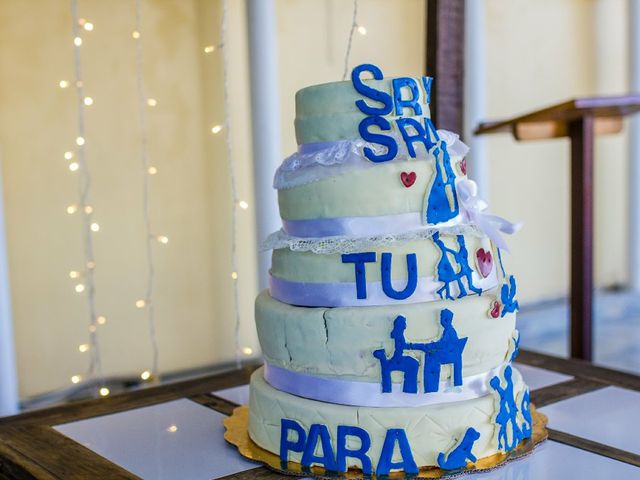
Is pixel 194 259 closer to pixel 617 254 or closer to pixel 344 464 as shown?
pixel 344 464

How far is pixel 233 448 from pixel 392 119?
34.5 inches

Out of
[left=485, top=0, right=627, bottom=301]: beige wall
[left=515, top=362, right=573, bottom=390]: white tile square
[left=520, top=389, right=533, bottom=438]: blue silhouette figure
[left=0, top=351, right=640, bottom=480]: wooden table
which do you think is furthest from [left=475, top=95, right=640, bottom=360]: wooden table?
[left=485, top=0, right=627, bottom=301]: beige wall

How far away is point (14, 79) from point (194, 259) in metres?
1.32

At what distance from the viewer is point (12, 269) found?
4117 mm

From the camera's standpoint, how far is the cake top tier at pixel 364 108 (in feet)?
6.39

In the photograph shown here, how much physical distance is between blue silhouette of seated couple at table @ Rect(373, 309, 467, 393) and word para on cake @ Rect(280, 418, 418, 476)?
4.3 inches

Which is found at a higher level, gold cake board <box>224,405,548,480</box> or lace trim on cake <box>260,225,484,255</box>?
lace trim on cake <box>260,225,484,255</box>

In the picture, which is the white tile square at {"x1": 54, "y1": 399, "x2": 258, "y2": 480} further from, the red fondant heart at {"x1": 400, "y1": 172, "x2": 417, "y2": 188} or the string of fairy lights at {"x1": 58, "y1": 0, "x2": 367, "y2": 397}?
the string of fairy lights at {"x1": 58, "y1": 0, "x2": 367, "y2": 397}

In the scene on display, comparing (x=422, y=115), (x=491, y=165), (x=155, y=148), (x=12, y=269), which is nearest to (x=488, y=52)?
(x=491, y=165)

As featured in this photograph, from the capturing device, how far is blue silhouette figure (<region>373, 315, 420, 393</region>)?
1.87 metres

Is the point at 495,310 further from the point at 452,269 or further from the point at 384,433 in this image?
the point at 384,433

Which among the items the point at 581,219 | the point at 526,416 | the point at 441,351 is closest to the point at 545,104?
the point at 581,219

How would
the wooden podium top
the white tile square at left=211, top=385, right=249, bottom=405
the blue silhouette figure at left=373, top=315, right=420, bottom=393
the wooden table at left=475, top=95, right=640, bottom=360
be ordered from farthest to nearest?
the wooden table at left=475, top=95, right=640, bottom=360 → the wooden podium top → the white tile square at left=211, top=385, right=249, bottom=405 → the blue silhouette figure at left=373, top=315, right=420, bottom=393

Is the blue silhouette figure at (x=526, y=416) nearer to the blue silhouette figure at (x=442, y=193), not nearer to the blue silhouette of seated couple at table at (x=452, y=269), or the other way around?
the blue silhouette of seated couple at table at (x=452, y=269)
